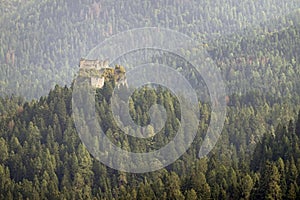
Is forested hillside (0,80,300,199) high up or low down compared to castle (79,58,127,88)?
down

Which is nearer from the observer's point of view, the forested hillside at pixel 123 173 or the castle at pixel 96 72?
the forested hillside at pixel 123 173

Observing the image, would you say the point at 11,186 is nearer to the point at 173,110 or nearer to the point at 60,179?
the point at 60,179

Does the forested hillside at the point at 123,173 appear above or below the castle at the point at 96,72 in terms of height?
below

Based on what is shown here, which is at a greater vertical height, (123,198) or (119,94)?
(119,94)

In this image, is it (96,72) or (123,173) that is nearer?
(123,173)

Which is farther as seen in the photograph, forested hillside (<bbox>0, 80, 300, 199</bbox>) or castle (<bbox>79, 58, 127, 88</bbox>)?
castle (<bbox>79, 58, 127, 88</bbox>)

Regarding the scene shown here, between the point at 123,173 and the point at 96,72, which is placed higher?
the point at 96,72

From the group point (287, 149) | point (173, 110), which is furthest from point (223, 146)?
point (287, 149)

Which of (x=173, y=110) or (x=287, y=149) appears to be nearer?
(x=287, y=149)
